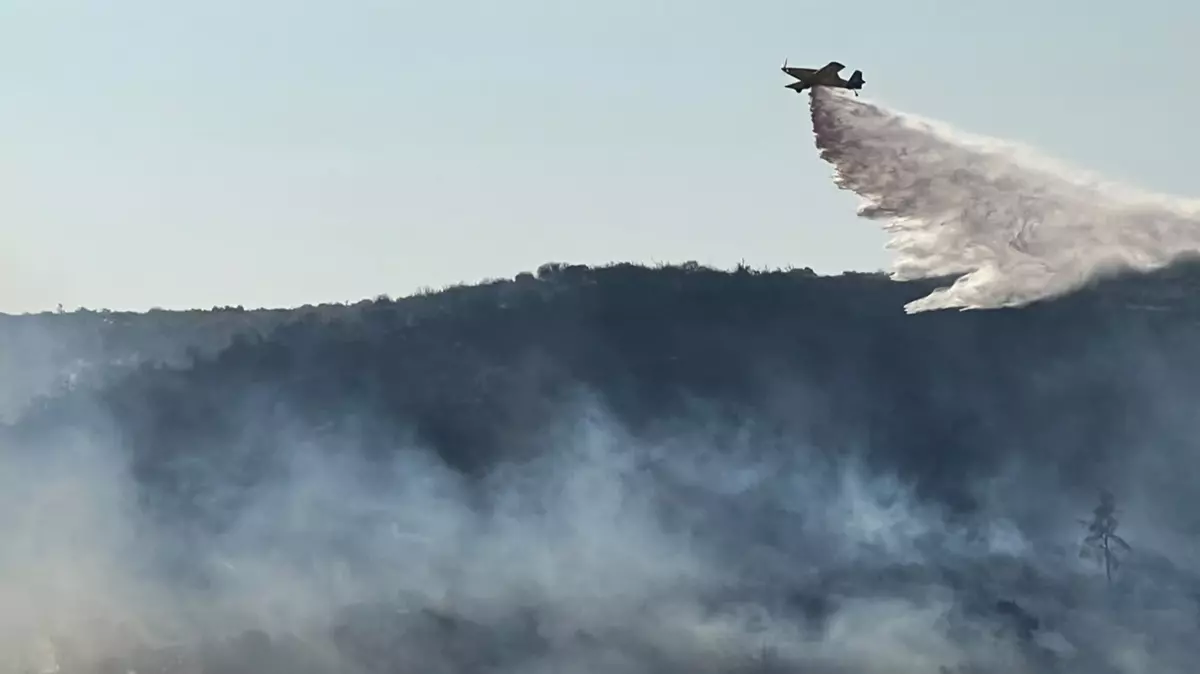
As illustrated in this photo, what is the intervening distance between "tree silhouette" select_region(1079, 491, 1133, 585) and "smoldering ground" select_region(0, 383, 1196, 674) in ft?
2.93

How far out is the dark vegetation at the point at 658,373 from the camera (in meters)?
124

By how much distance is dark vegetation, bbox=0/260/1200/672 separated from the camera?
123812mm

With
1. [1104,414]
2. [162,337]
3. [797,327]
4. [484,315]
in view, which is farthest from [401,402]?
[1104,414]

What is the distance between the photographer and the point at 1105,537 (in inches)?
4619

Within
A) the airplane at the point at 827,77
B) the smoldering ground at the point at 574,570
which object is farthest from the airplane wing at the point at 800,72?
the smoldering ground at the point at 574,570

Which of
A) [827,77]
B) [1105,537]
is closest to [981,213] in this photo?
[827,77]

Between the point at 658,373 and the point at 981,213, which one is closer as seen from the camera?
the point at 981,213

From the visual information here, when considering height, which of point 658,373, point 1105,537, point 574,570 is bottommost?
point 574,570

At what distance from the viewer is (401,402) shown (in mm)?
130375

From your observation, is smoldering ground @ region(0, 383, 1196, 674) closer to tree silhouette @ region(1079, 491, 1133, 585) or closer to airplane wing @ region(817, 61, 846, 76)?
tree silhouette @ region(1079, 491, 1133, 585)

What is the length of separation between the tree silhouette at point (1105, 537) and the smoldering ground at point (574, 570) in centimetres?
89

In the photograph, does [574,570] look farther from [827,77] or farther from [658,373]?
[827,77]

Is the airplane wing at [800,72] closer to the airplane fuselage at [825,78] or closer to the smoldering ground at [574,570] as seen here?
the airplane fuselage at [825,78]

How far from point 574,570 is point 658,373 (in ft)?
69.8
